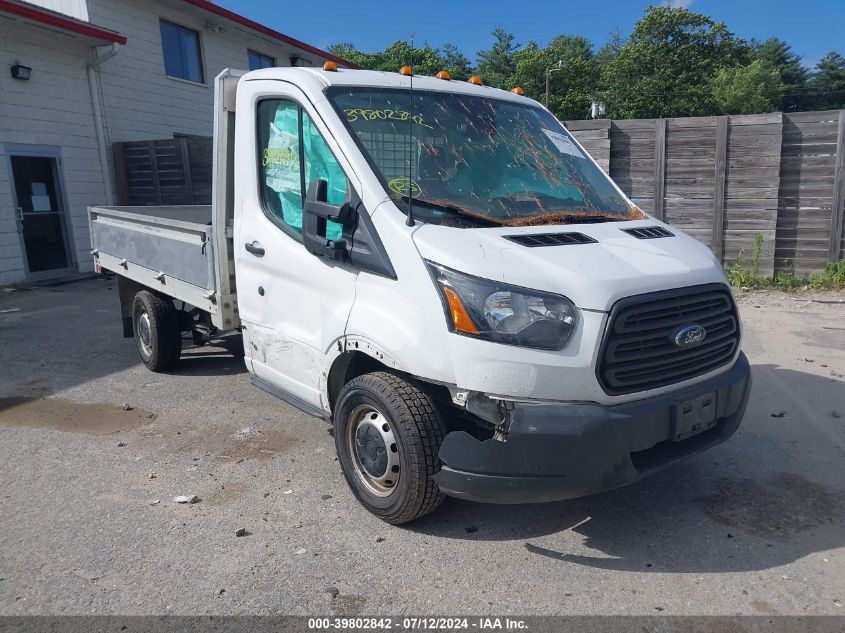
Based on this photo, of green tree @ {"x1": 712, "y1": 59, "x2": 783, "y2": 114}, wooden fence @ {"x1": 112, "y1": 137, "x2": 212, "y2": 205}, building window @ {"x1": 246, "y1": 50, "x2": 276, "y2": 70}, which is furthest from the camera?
green tree @ {"x1": 712, "y1": 59, "x2": 783, "y2": 114}

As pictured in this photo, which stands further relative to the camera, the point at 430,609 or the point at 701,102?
the point at 701,102

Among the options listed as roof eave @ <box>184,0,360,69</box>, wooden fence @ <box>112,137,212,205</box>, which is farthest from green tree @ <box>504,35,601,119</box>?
wooden fence @ <box>112,137,212,205</box>

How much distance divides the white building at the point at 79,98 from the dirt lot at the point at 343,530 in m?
8.04

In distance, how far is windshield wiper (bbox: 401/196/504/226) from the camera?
3.29 metres

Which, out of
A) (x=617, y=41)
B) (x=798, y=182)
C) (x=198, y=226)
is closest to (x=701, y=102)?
(x=617, y=41)

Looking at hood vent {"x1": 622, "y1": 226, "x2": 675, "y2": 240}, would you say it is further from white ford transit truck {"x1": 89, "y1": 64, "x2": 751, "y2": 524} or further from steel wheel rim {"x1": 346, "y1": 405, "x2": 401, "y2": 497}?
steel wheel rim {"x1": 346, "y1": 405, "x2": 401, "y2": 497}

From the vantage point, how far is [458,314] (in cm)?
287

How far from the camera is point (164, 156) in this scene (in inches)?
514

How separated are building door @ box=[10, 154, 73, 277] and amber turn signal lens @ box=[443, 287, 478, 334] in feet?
37.7

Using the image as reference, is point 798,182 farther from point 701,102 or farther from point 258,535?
point 701,102

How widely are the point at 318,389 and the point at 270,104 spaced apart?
Answer: 1832 mm

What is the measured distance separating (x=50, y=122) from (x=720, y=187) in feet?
39.3

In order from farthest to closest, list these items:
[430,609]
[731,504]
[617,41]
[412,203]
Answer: [617,41], [731,504], [412,203], [430,609]

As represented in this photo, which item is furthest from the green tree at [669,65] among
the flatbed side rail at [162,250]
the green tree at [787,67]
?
the flatbed side rail at [162,250]
